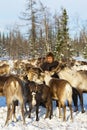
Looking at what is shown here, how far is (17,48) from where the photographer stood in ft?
264

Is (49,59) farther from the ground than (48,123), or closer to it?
farther from the ground

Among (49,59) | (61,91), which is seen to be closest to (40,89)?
(61,91)

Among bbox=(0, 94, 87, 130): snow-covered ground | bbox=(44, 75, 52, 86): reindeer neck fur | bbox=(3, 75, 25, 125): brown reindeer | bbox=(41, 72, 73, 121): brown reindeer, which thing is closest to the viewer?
bbox=(0, 94, 87, 130): snow-covered ground

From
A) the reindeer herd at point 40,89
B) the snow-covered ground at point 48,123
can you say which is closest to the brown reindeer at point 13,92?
the reindeer herd at point 40,89

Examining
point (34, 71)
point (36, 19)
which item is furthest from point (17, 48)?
point (34, 71)

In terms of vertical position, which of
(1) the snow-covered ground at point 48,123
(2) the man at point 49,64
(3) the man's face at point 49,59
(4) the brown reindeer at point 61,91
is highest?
(3) the man's face at point 49,59

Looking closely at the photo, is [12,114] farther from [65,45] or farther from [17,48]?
[17,48]

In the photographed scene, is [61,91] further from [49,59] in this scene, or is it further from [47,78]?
[49,59]

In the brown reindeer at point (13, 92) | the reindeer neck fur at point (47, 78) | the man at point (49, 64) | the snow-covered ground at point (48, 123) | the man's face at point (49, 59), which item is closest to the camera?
the snow-covered ground at point (48, 123)

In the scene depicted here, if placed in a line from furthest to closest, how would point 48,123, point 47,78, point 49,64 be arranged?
point 49,64, point 47,78, point 48,123

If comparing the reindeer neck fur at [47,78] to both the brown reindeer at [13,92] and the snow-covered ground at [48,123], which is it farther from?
the brown reindeer at [13,92]

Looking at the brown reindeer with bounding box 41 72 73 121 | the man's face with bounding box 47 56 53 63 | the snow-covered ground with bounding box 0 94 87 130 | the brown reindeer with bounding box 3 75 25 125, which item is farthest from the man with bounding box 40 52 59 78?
the brown reindeer with bounding box 3 75 25 125

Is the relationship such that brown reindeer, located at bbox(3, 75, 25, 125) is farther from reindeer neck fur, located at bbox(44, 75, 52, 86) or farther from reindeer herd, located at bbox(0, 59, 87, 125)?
reindeer neck fur, located at bbox(44, 75, 52, 86)

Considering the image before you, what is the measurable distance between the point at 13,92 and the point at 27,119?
124 centimetres
